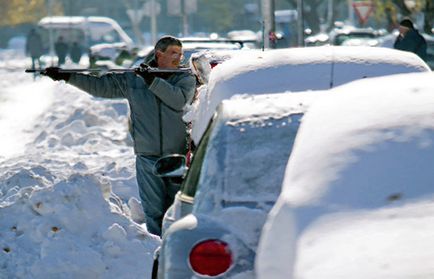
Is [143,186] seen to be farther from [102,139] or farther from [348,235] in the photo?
[102,139]

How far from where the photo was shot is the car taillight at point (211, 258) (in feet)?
19.6

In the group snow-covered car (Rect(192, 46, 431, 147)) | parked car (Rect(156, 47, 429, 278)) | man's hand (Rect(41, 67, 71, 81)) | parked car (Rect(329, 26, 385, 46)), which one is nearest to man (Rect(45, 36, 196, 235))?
man's hand (Rect(41, 67, 71, 81))

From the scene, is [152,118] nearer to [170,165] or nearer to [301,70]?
[301,70]

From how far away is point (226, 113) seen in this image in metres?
6.55

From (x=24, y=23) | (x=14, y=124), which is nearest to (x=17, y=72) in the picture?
(x=14, y=124)

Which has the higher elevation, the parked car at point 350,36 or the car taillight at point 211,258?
the car taillight at point 211,258

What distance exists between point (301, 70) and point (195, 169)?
2958 mm

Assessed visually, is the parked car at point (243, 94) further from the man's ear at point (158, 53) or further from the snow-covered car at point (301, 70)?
the man's ear at point (158, 53)

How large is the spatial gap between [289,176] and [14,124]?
26.7 metres

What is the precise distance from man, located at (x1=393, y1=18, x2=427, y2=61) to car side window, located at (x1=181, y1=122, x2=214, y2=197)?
1902cm

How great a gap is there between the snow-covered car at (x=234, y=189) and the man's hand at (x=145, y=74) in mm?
4186

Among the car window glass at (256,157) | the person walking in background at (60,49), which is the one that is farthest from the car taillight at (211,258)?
the person walking in background at (60,49)

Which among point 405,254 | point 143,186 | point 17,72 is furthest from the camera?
point 17,72

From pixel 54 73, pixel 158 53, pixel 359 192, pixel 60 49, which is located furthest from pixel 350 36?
pixel 359 192
